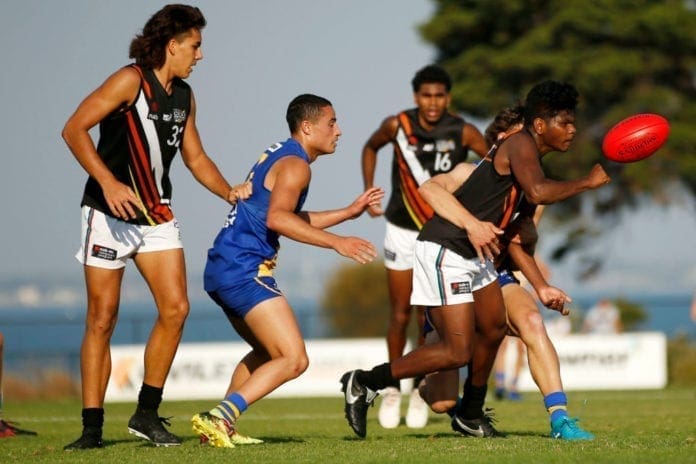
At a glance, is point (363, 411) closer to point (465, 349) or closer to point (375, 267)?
point (465, 349)

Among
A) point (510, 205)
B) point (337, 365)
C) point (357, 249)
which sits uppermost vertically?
point (510, 205)

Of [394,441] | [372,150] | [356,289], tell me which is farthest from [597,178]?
[356,289]

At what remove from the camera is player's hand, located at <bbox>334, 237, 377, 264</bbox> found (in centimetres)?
767

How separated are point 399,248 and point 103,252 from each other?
3817mm

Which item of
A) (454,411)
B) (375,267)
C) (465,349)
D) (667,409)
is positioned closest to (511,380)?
(667,409)

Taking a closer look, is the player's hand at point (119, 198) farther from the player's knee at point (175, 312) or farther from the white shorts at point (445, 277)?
the white shorts at point (445, 277)

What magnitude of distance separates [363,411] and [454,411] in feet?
3.64

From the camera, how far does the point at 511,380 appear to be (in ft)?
57.6

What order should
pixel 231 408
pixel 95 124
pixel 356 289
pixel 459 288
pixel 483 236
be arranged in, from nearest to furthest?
pixel 231 408
pixel 95 124
pixel 483 236
pixel 459 288
pixel 356 289

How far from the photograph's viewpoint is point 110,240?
8.32 meters

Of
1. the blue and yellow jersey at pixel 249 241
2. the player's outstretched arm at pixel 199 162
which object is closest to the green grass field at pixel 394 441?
the blue and yellow jersey at pixel 249 241

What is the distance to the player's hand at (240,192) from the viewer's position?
8312 millimetres

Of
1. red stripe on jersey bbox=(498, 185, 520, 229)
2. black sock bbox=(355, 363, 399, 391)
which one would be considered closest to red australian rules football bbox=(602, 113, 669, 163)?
red stripe on jersey bbox=(498, 185, 520, 229)

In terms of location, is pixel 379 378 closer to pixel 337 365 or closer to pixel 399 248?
pixel 399 248
